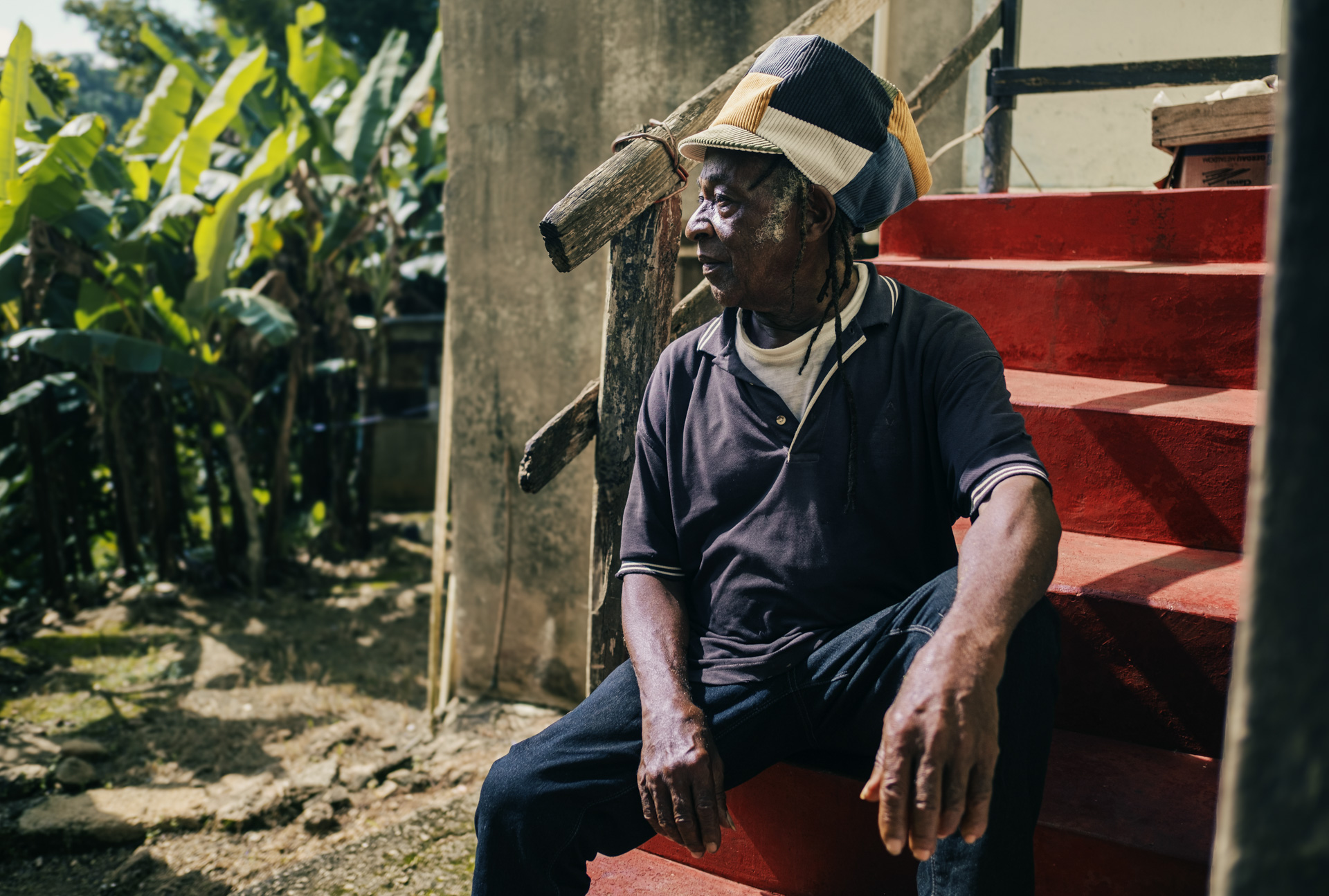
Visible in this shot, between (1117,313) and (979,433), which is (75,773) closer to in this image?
(979,433)

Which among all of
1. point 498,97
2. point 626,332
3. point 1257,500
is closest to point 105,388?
point 498,97

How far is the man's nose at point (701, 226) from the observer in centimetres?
193

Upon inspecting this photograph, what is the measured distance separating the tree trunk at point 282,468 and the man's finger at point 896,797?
19.6 feet

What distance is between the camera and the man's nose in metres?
1.93

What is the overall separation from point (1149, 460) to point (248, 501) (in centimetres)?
559

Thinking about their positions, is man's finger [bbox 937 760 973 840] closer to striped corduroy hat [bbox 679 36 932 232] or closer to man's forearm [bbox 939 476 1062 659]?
man's forearm [bbox 939 476 1062 659]

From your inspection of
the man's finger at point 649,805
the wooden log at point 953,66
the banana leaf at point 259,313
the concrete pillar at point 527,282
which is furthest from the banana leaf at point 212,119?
the man's finger at point 649,805

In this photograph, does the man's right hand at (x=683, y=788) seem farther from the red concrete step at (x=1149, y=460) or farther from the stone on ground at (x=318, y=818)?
the stone on ground at (x=318, y=818)

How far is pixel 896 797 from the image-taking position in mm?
1306

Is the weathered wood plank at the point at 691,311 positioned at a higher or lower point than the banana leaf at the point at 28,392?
higher

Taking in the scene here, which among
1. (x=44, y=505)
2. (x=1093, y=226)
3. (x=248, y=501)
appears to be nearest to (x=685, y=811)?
(x=1093, y=226)

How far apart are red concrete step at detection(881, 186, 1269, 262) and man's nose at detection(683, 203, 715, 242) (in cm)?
167

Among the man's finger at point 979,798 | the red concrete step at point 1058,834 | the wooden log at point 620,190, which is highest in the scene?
the wooden log at point 620,190

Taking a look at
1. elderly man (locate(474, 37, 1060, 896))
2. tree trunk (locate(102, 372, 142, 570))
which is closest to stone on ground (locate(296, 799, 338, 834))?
elderly man (locate(474, 37, 1060, 896))
